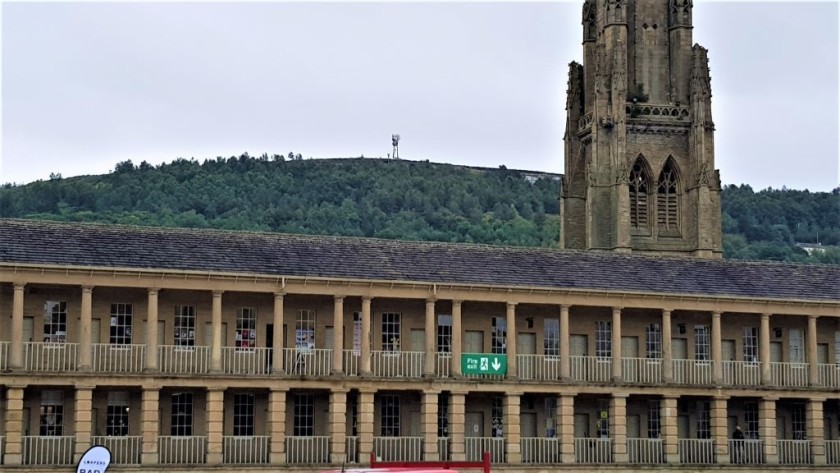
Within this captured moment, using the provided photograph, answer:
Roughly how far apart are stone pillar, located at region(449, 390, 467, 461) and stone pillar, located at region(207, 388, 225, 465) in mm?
8053

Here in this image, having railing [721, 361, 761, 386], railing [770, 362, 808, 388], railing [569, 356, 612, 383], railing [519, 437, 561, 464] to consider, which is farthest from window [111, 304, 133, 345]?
railing [770, 362, 808, 388]

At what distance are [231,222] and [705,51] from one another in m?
39.8

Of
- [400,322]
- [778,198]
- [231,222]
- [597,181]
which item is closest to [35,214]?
[231,222]

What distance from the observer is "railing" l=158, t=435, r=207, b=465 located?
167 ft

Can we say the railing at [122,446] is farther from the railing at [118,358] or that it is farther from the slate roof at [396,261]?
the slate roof at [396,261]

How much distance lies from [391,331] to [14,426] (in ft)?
45.3

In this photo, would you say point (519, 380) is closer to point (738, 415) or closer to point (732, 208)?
point (738, 415)

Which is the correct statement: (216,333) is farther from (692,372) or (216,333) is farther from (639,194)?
(639,194)

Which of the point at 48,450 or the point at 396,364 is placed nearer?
the point at 48,450

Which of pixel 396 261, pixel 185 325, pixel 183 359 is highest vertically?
pixel 396 261

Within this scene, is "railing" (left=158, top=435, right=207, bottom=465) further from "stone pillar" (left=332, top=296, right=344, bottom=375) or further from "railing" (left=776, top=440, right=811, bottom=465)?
"railing" (left=776, top=440, right=811, bottom=465)

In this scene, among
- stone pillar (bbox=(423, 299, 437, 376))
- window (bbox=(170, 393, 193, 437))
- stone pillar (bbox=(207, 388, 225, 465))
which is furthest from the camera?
stone pillar (bbox=(423, 299, 437, 376))

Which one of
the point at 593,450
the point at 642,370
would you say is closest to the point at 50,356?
the point at 593,450

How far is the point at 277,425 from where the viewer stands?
52.1 meters
